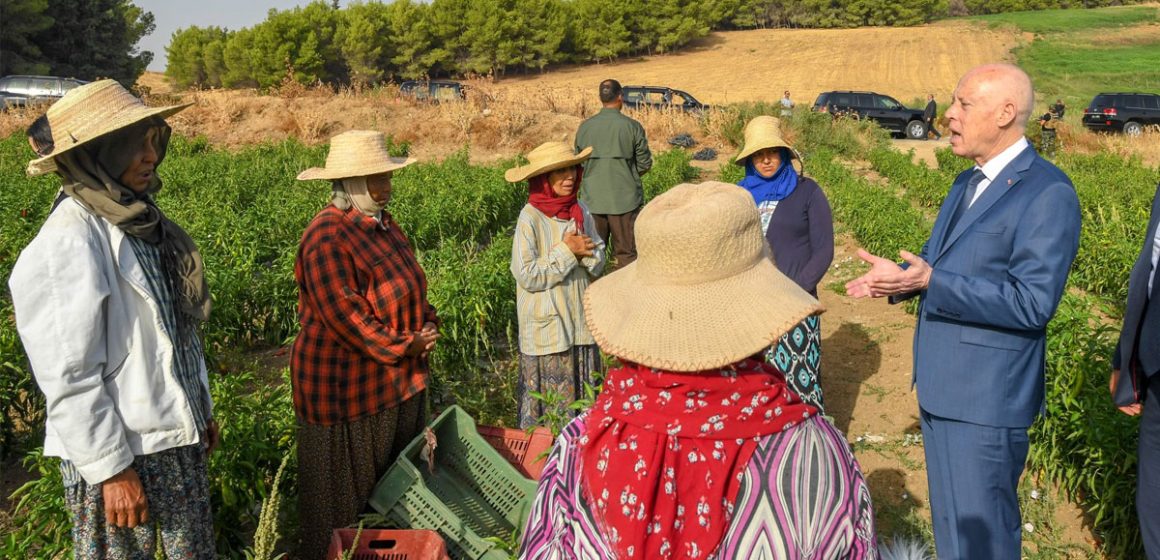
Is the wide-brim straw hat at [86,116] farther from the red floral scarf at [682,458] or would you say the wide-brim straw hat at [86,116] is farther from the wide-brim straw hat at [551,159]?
the wide-brim straw hat at [551,159]

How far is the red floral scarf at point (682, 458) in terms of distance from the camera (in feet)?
4.63

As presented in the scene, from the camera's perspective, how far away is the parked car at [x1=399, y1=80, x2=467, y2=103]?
70.1 feet

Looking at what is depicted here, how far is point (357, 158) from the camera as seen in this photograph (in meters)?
3.01

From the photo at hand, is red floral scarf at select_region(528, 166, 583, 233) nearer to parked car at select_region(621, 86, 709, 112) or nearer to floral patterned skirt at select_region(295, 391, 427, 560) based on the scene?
floral patterned skirt at select_region(295, 391, 427, 560)

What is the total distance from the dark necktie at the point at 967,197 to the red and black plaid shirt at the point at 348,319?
198cm

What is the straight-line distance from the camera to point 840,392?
5348mm

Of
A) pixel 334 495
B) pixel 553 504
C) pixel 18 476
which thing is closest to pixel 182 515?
pixel 334 495

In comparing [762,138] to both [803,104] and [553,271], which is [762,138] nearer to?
[553,271]

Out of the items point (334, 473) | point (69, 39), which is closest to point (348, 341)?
point (334, 473)

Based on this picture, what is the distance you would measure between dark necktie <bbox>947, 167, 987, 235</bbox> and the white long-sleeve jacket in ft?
8.14

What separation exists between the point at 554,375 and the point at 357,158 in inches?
57.2

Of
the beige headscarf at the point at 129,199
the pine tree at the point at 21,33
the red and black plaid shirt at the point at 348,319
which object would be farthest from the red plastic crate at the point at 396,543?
the pine tree at the point at 21,33

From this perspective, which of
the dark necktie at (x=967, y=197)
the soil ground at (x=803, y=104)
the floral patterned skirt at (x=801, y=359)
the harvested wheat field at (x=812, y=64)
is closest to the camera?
the dark necktie at (x=967, y=197)

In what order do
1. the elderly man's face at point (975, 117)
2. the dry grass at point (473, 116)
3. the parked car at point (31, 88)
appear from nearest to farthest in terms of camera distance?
1. the elderly man's face at point (975, 117)
2. the dry grass at point (473, 116)
3. the parked car at point (31, 88)
